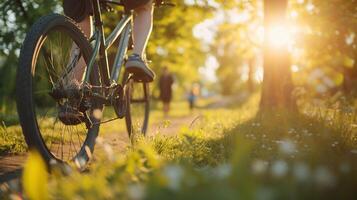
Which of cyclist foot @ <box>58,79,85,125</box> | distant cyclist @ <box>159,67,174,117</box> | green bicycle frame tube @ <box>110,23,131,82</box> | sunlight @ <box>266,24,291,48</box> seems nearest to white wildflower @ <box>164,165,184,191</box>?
cyclist foot @ <box>58,79,85,125</box>

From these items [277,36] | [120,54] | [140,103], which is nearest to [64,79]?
[120,54]

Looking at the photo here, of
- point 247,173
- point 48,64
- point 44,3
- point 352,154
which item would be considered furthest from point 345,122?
point 44,3

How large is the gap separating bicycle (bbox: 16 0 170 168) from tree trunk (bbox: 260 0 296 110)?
158 inches

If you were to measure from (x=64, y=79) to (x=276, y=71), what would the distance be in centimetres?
523

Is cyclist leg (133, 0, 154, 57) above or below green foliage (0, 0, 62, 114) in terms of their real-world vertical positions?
below

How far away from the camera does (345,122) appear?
4.68 m

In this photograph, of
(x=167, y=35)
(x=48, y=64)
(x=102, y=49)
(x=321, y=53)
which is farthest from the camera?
(x=167, y=35)

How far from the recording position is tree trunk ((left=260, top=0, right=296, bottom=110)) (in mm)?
7734

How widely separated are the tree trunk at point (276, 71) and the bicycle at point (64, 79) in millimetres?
4025

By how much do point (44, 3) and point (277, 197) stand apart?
8.64 m

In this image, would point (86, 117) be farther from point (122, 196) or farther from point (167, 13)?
point (167, 13)

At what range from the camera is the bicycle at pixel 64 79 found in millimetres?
2703

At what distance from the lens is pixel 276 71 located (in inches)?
312

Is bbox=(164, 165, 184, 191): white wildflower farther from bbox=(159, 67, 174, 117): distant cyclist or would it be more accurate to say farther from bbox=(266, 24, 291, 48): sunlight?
bbox=(159, 67, 174, 117): distant cyclist
